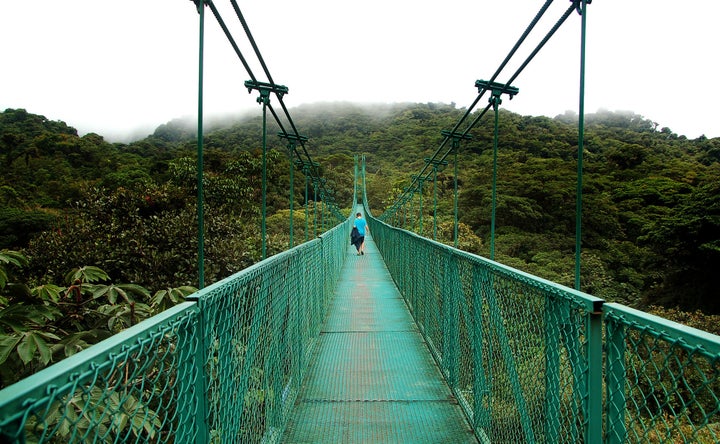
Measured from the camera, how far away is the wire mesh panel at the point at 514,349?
47.2 inches

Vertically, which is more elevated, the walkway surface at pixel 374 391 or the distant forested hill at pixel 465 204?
the distant forested hill at pixel 465 204

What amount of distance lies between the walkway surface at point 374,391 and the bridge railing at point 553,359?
0.14 m

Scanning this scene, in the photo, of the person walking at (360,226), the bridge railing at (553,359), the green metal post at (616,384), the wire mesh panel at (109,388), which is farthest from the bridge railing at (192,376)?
the person walking at (360,226)

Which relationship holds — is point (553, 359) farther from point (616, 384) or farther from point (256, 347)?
point (256, 347)

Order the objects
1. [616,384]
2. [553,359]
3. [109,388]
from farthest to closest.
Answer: [553,359] → [616,384] → [109,388]

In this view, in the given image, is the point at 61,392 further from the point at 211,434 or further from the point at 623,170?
the point at 623,170

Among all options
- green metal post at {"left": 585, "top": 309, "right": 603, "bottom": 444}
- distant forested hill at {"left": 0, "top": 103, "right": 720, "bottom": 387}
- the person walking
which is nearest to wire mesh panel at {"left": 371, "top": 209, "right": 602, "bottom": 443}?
green metal post at {"left": 585, "top": 309, "right": 603, "bottom": 444}

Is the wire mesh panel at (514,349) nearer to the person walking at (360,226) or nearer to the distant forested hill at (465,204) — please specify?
the distant forested hill at (465,204)

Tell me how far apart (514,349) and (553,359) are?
0.37 m

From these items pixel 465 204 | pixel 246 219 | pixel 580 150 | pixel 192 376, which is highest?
pixel 465 204

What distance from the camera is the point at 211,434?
1339 mm

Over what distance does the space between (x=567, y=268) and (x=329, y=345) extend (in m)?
14.5

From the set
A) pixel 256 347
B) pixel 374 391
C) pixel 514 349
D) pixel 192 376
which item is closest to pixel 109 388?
pixel 192 376

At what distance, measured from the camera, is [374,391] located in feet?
8.95
